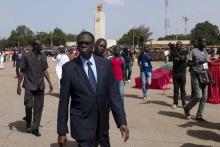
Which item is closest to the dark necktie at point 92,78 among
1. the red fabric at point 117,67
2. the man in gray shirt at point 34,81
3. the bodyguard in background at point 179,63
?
the man in gray shirt at point 34,81

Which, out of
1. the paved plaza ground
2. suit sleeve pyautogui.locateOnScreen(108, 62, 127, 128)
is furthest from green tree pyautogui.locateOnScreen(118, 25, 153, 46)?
suit sleeve pyautogui.locateOnScreen(108, 62, 127, 128)

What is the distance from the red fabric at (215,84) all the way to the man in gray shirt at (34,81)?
5416 millimetres

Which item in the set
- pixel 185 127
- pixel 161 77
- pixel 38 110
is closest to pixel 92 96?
pixel 38 110

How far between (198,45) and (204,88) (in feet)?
2.98

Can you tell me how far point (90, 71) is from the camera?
172 inches

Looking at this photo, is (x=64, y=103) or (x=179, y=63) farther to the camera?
(x=179, y=63)

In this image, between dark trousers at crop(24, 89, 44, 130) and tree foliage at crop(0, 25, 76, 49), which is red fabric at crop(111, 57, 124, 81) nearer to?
dark trousers at crop(24, 89, 44, 130)

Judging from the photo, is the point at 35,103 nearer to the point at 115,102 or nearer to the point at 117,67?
the point at 117,67

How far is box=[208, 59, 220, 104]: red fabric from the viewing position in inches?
476

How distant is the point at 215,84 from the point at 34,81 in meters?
5.74

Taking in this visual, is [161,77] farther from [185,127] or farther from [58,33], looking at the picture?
[58,33]

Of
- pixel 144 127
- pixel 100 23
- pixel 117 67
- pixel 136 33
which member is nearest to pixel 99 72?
pixel 144 127

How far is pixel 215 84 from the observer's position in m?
12.2

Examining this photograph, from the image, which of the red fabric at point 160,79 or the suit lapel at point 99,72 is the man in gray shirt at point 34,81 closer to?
the suit lapel at point 99,72
